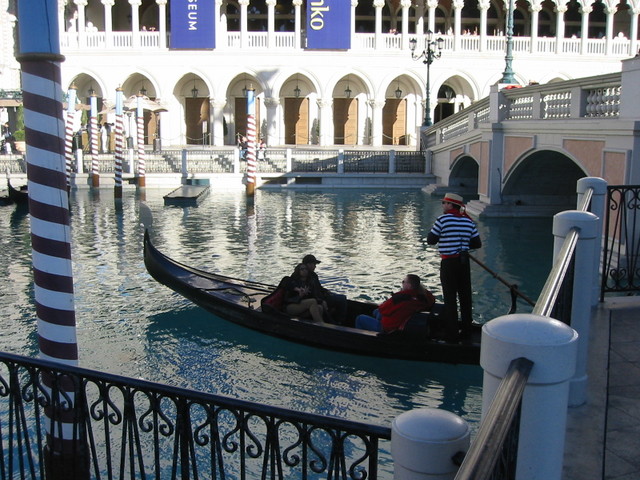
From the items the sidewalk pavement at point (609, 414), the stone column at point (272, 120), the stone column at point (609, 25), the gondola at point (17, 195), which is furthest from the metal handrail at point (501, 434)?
the stone column at point (609, 25)

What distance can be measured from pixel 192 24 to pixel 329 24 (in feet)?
15.7

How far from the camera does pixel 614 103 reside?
925 cm

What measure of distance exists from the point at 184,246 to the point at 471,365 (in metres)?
6.55

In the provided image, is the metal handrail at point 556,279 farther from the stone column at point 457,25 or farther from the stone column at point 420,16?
the stone column at point 420,16

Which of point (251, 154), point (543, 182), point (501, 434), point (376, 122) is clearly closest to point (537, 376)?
point (501, 434)

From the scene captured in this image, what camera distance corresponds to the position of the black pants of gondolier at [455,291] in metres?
5.86

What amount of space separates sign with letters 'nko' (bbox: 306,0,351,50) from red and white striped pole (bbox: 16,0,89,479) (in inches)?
938

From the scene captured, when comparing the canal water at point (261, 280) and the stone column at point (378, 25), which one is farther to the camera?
the stone column at point (378, 25)

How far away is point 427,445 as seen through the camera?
1.57 metres

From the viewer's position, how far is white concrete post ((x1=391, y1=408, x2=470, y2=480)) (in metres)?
1.58

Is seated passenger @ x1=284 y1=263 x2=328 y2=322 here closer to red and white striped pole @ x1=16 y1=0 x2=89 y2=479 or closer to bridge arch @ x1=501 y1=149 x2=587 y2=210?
red and white striped pole @ x1=16 y1=0 x2=89 y2=479

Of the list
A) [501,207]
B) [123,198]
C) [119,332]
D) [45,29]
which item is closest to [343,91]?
[123,198]

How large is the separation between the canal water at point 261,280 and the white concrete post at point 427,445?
3.69 meters

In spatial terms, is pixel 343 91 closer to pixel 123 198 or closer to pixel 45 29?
pixel 123 198
